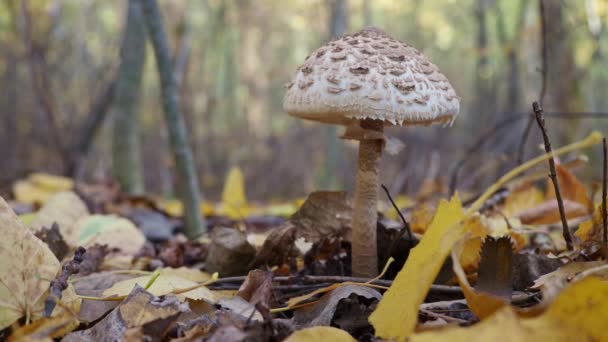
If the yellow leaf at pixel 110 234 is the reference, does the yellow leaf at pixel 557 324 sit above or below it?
above

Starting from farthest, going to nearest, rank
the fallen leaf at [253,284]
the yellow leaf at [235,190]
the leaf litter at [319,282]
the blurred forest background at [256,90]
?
the blurred forest background at [256,90]
the yellow leaf at [235,190]
the fallen leaf at [253,284]
the leaf litter at [319,282]

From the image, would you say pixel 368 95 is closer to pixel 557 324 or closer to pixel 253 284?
pixel 253 284

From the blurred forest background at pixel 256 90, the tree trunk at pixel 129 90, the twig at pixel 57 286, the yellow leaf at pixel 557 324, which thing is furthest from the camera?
the blurred forest background at pixel 256 90

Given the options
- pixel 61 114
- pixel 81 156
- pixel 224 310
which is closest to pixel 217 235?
pixel 224 310

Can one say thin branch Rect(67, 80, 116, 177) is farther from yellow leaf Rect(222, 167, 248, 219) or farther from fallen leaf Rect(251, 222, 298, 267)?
fallen leaf Rect(251, 222, 298, 267)

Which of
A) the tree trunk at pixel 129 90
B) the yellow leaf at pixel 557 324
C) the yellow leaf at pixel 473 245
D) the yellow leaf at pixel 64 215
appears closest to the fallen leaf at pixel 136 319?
the yellow leaf at pixel 557 324

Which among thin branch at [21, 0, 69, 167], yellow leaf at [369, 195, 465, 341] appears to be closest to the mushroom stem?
yellow leaf at [369, 195, 465, 341]

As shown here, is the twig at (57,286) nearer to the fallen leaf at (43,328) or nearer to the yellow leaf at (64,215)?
the fallen leaf at (43,328)
